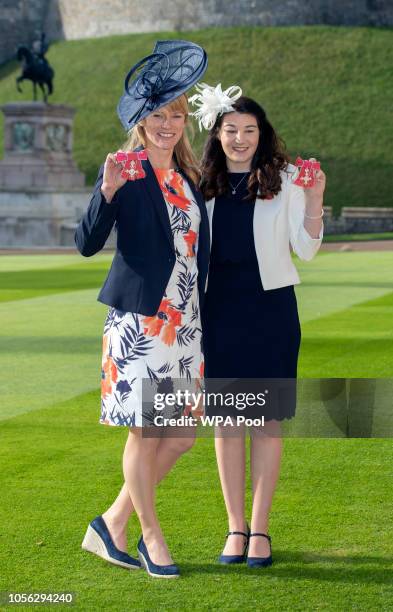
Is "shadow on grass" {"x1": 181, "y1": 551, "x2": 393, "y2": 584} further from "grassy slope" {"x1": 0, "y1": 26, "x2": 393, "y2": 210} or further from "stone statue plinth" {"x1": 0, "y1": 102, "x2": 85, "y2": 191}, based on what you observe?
"grassy slope" {"x1": 0, "y1": 26, "x2": 393, "y2": 210}

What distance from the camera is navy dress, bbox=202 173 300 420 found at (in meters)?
5.77

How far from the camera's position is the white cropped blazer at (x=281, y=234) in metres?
5.77

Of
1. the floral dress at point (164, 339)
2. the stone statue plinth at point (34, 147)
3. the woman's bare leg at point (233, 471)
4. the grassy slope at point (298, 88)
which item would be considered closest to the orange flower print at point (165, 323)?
the floral dress at point (164, 339)

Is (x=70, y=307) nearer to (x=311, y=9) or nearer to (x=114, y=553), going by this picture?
(x=114, y=553)

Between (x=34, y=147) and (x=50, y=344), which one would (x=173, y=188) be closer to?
(x=50, y=344)

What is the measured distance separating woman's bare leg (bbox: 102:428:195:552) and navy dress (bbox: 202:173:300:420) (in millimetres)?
309

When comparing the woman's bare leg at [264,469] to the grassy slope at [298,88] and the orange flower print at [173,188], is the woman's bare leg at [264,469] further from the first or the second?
the grassy slope at [298,88]

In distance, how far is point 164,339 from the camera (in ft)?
18.1

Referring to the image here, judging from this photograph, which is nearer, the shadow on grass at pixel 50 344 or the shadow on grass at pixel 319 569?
the shadow on grass at pixel 319 569

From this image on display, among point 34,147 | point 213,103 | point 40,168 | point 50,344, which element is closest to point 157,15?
point 34,147

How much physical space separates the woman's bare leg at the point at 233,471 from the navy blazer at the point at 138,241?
0.66 metres

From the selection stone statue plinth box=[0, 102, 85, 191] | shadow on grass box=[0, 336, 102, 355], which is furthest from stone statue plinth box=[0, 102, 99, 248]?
shadow on grass box=[0, 336, 102, 355]

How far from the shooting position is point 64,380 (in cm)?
1066

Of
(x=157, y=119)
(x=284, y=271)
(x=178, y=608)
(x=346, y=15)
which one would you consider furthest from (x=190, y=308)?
(x=346, y=15)
